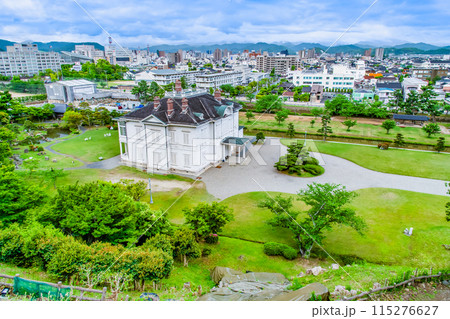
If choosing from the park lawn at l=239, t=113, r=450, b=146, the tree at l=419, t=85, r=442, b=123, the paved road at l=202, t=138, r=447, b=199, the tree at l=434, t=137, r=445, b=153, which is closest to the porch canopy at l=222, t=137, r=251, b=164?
the paved road at l=202, t=138, r=447, b=199

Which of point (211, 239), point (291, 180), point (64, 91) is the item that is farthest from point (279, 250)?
point (64, 91)

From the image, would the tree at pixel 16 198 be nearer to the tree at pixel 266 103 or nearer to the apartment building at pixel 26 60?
the tree at pixel 266 103

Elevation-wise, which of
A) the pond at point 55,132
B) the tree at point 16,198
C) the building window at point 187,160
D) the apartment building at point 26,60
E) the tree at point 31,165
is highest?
the apartment building at point 26,60

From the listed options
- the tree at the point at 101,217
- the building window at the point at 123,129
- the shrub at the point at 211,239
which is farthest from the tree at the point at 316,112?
the tree at the point at 101,217

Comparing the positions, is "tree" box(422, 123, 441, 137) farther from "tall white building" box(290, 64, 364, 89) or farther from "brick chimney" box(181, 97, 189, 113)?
"tall white building" box(290, 64, 364, 89)

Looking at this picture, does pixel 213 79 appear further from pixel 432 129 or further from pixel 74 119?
pixel 432 129

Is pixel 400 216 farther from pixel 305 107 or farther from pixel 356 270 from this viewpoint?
pixel 305 107
